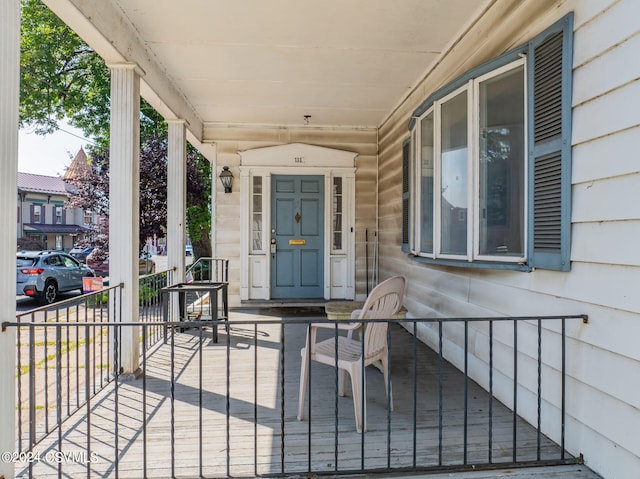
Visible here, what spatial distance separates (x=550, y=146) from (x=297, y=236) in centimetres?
447

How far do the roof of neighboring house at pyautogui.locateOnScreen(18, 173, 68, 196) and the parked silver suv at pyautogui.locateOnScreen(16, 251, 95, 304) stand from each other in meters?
18.1

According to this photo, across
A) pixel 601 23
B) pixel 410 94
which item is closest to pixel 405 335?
pixel 410 94

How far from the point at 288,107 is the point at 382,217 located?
2137mm

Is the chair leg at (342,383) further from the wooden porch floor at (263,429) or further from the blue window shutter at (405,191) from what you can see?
the blue window shutter at (405,191)

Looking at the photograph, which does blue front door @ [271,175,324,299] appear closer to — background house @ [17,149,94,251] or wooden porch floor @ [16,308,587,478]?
wooden porch floor @ [16,308,587,478]

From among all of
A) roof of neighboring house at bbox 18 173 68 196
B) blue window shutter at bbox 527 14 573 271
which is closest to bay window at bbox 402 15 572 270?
blue window shutter at bbox 527 14 573 271

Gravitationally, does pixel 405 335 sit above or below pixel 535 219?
below

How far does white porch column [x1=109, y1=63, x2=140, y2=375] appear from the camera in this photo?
10.9 feet

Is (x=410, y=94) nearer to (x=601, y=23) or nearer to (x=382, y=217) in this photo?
(x=382, y=217)

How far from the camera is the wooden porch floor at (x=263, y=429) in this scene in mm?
2008

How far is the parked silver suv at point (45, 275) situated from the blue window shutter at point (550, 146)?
31.1ft

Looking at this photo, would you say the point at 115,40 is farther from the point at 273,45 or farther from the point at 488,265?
the point at 488,265

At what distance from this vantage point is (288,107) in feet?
18.0

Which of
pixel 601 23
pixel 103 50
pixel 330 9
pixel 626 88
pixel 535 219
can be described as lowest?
pixel 535 219
